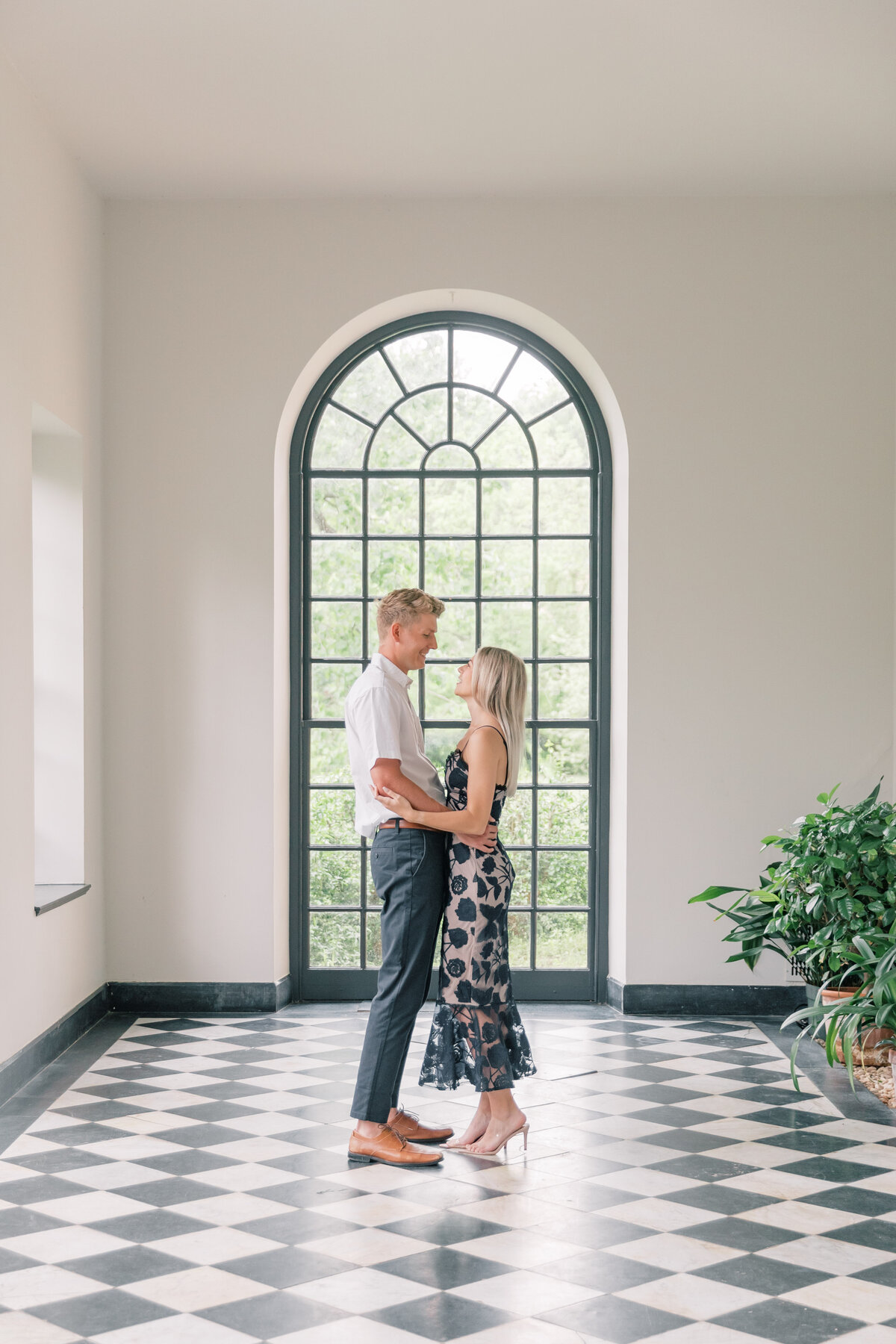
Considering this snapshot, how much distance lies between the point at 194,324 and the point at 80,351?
1.89 ft

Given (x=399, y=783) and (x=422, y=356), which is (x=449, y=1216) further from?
(x=422, y=356)

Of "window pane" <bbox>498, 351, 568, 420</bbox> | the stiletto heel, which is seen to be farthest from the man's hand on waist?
"window pane" <bbox>498, 351, 568, 420</bbox>

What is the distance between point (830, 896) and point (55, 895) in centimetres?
293

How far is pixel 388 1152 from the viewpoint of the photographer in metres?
3.63

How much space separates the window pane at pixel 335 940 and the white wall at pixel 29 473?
97 centimetres

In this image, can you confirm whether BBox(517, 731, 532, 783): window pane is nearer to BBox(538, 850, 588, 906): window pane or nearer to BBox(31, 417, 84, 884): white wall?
BBox(538, 850, 588, 906): window pane

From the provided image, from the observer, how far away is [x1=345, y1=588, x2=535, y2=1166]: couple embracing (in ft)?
11.8

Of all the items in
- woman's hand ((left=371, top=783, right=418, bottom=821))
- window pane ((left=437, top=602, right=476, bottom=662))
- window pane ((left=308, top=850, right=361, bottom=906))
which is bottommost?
window pane ((left=308, top=850, right=361, bottom=906))

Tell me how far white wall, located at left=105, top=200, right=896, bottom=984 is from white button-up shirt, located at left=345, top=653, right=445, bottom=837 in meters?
1.98

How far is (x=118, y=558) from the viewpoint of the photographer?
563 cm

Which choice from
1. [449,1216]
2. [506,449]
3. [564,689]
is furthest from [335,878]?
[449,1216]

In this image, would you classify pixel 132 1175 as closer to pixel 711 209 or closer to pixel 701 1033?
pixel 701 1033

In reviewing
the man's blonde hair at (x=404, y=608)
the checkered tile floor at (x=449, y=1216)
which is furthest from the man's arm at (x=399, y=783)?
the checkered tile floor at (x=449, y=1216)

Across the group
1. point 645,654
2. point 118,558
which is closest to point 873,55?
point 645,654
